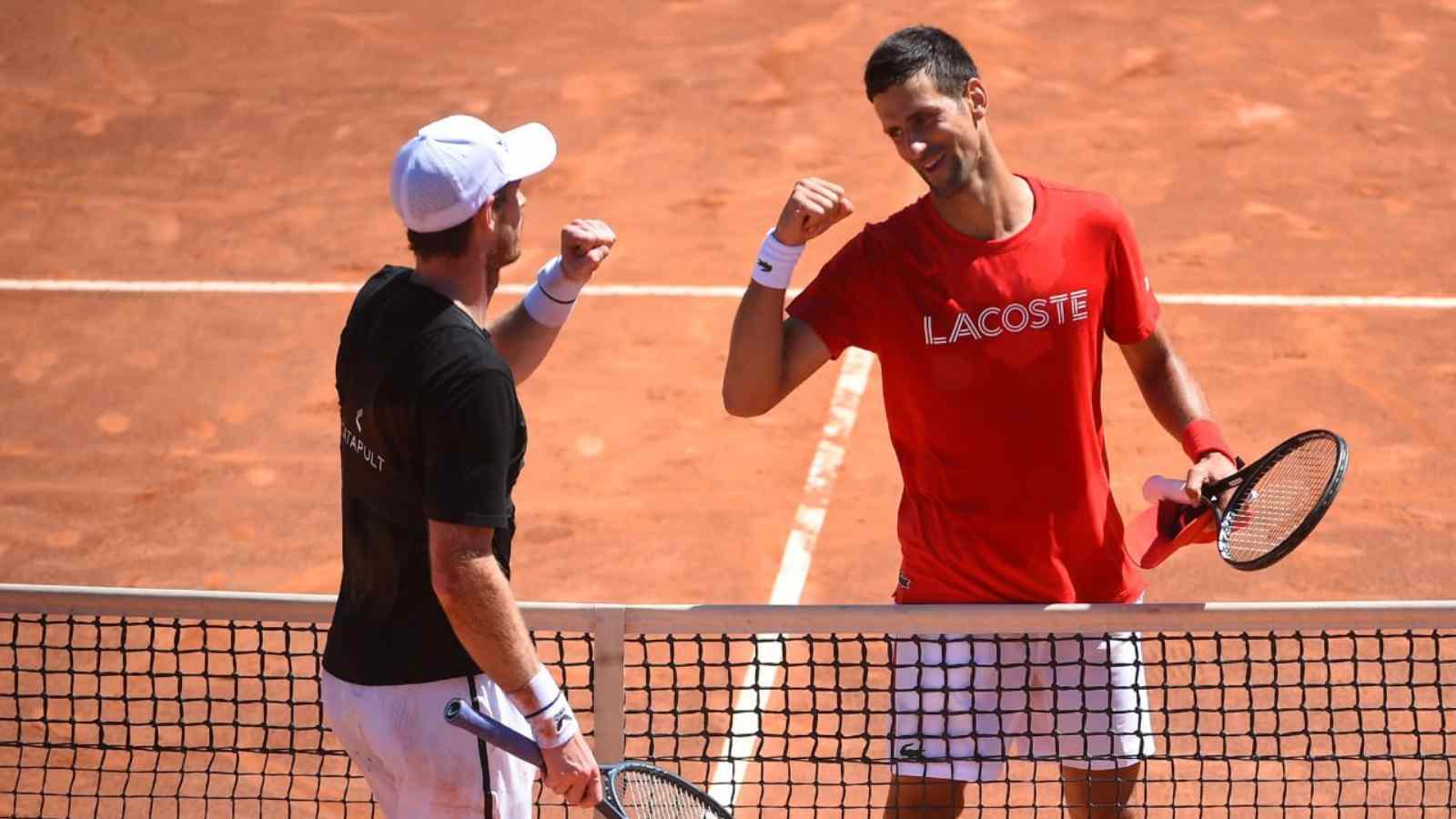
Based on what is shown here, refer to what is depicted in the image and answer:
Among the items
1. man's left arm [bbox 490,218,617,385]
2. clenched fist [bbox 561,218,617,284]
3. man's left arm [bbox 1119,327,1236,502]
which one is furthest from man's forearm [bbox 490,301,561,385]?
man's left arm [bbox 1119,327,1236,502]

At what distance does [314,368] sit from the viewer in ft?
27.3

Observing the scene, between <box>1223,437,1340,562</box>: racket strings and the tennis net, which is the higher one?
<box>1223,437,1340,562</box>: racket strings

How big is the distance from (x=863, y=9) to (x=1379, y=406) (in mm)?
5678

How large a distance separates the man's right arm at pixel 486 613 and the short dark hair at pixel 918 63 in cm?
134

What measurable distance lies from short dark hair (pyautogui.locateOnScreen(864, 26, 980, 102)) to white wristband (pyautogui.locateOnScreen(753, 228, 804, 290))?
371 millimetres

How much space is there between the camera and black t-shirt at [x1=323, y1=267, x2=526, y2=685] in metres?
2.91

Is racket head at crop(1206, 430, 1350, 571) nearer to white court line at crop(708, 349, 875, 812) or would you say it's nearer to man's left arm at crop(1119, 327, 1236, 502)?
man's left arm at crop(1119, 327, 1236, 502)

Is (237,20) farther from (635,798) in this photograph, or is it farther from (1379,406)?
(635,798)

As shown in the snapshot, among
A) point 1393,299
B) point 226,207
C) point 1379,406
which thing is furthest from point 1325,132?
point 226,207

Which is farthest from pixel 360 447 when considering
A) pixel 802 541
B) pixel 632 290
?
pixel 632 290

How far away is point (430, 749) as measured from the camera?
3143mm

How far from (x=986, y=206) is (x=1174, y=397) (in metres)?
0.66

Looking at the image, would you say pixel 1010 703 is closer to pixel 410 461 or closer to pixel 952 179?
pixel 952 179

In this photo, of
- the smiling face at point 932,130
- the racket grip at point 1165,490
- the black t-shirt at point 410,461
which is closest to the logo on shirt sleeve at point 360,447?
the black t-shirt at point 410,461
